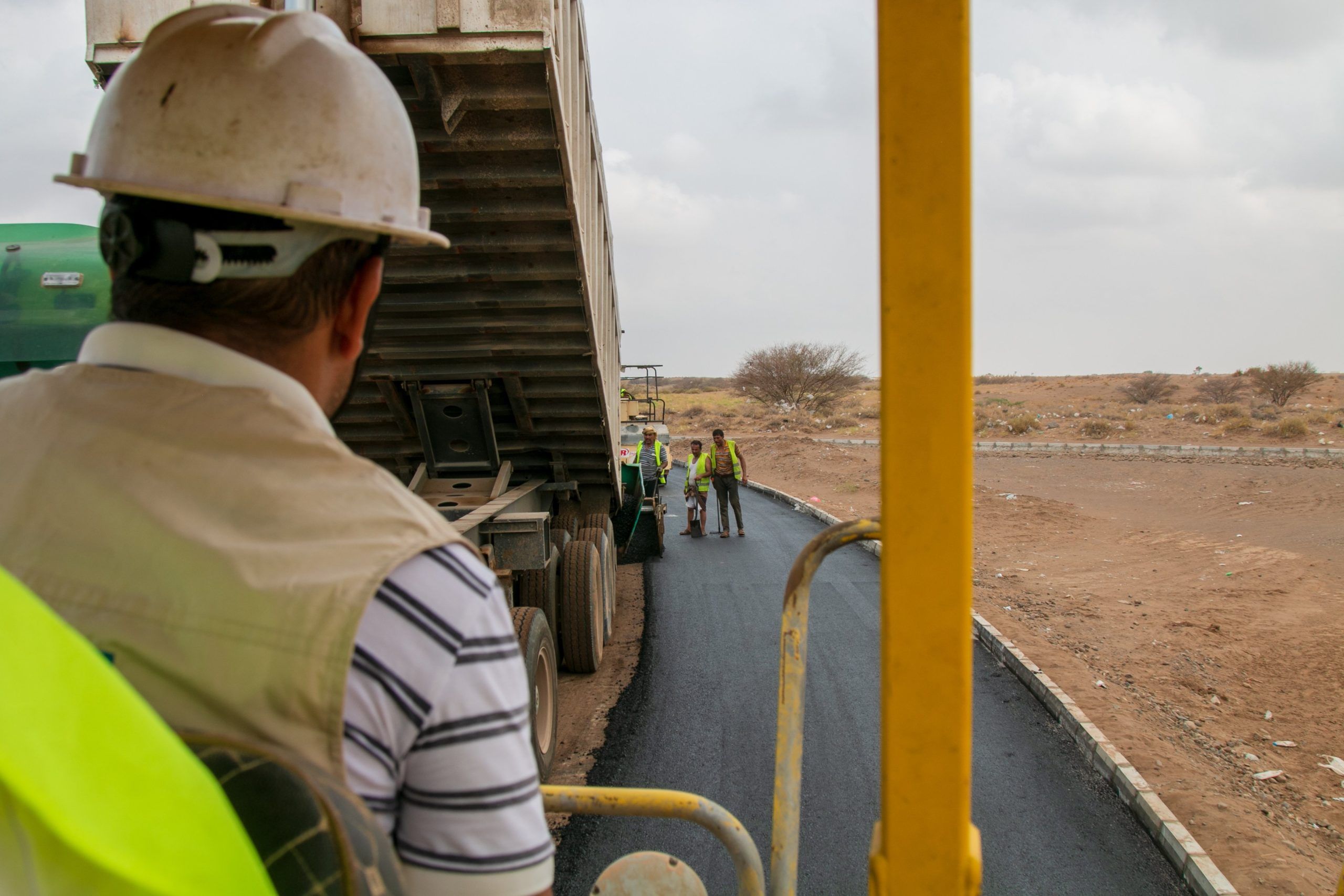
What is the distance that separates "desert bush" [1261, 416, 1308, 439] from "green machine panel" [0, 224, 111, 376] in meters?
30.3

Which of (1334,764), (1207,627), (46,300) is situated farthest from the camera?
(1207,627)

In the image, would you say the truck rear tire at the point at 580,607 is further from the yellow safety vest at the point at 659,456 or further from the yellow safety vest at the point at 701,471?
the yellow safety vest at the point at 701,471

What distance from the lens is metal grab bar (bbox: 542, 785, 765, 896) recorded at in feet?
6.89

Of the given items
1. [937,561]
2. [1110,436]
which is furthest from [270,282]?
[1110,436]

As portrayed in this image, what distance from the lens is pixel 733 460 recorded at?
45.8 feet

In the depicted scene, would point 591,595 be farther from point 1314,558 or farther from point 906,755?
point 1314,558

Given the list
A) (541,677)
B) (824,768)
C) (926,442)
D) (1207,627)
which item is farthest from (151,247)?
(1207,627)

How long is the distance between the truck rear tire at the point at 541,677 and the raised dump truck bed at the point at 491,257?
6.04ft

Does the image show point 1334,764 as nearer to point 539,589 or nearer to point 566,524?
point 539,589

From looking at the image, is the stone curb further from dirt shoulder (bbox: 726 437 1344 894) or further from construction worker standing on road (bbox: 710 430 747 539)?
construction worker standing on road (bbox: 710 430 747 539)

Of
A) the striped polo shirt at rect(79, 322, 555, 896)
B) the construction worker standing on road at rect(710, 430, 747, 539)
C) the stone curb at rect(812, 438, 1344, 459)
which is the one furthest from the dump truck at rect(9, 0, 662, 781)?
the stone curb at rect(812, 438, 1344, 459)

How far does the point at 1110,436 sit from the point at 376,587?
1337 inches

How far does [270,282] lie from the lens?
1021mm

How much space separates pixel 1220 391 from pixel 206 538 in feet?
174
